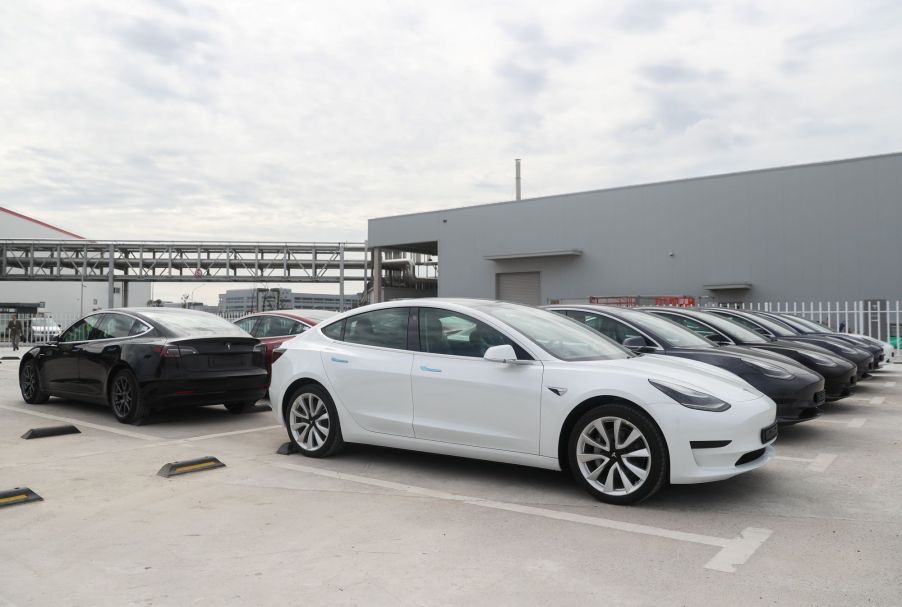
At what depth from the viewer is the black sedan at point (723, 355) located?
6.96 metres

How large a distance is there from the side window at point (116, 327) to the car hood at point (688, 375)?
20.0 feet

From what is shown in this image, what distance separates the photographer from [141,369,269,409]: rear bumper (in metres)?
8.22

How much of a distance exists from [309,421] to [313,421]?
0.18 ft

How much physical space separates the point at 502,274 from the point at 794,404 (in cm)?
2820

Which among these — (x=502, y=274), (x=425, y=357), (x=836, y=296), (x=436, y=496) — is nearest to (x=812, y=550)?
(x=436, y=496)

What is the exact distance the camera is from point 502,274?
115 ft

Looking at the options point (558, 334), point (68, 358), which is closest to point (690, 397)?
point (558, 334)

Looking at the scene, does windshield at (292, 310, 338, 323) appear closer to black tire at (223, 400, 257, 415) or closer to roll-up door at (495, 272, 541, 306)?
black tire at (223, 400, 257, 415)

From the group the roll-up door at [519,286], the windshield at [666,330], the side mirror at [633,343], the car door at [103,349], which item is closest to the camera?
the side mirror at [633,343]

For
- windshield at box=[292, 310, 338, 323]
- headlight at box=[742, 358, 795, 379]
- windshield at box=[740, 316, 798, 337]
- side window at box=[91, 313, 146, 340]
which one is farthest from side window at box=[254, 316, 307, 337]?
windshield at box=[740, 316, 798, 337]

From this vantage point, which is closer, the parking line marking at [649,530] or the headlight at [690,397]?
the parking line marking at [649,530]

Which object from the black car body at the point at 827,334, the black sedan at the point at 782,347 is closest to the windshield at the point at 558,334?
the black sedan at the point at 782,347

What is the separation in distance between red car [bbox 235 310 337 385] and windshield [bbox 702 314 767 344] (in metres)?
5.60

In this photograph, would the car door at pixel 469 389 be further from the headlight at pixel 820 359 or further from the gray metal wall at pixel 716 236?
the gray metal wall at pixel 716 236
